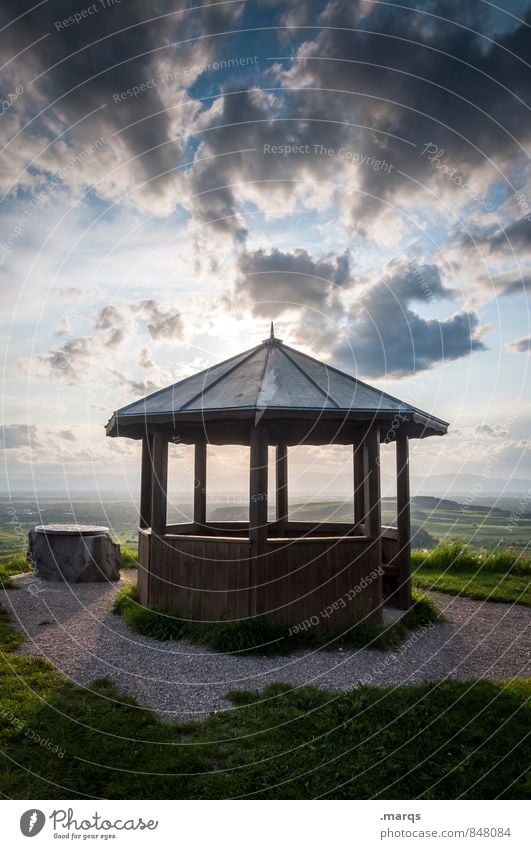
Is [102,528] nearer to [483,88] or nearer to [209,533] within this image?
[209,533]

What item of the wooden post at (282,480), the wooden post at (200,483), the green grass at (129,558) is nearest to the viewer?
the wooden post at (200,483)

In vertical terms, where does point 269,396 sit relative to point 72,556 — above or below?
above

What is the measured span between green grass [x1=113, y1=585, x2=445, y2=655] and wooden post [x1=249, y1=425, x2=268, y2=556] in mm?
1183

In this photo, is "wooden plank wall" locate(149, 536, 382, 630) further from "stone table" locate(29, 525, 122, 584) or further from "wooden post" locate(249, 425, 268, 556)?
"stone table" locate(29, 525, 122, 584)

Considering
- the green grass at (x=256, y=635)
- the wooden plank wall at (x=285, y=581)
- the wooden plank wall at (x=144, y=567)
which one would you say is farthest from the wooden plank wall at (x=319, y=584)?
the wooden plank wall at (x=144, y=567)

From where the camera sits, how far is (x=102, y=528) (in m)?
14.1

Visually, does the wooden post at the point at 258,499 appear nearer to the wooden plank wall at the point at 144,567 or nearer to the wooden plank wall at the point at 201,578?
the wooden plank wall at the point at 201,578

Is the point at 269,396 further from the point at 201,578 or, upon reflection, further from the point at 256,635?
the point at 256,635

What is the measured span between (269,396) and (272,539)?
2326 millimetres

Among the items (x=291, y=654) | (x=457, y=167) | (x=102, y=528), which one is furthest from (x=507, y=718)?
(x=102, y=528)

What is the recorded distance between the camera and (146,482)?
Answer: 11.2m

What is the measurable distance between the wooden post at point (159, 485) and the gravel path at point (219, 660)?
181 centimetres

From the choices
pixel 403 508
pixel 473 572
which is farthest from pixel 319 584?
pixel 473 572

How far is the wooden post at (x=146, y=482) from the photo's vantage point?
432 inches
